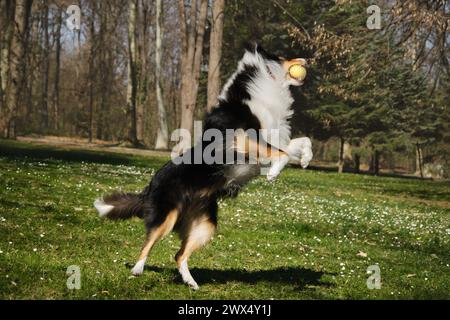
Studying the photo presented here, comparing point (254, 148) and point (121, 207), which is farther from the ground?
point (254, 148)

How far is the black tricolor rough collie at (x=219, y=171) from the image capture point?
580cm

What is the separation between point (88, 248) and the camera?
718cm

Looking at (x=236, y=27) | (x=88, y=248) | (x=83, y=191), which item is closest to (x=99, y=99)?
(x=236, y=27)

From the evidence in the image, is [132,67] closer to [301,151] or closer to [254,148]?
[301,151]

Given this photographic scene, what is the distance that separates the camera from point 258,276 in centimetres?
635

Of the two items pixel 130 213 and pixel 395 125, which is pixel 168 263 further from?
pixel 395 125

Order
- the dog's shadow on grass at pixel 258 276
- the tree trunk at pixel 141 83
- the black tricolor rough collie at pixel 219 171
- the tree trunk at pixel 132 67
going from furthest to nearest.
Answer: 1. the tree trunk at pixel 141 83
2. the tree trunk at pixel 132 67
3. the dog's shadow on grass at pixel 258 276
4. the black tricolor rough collie at pixel 219 171

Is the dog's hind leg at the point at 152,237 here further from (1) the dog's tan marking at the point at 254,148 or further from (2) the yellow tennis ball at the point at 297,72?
(2) the yellow tennis ball at the point at 297,72

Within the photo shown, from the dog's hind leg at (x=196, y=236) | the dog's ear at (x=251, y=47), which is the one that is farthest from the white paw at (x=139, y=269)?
the dog's ear at (x=251, y=47)

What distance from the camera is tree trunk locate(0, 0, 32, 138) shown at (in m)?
25.1

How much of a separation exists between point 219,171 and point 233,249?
229 centimetres

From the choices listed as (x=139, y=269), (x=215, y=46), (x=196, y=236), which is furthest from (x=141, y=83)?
(x=139, y=269)

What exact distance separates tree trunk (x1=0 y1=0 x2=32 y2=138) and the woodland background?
51 mm

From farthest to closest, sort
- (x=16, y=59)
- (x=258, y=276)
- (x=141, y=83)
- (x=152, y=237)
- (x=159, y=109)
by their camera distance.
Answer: (x=141, y=83) < (x=159, y=109) < (x=16, y=59) < (x=258, y=276) < (x=152, y=237)
